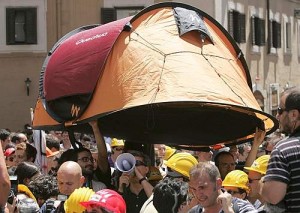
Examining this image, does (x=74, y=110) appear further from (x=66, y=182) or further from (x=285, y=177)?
(x=285, y=177)

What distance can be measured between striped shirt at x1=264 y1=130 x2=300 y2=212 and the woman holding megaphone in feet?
9.23

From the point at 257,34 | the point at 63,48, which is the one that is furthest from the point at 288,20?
the point at 63,48

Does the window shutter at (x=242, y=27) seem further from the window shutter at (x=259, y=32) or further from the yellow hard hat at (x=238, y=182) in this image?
the yellow hard hat at (x=238, y=182)

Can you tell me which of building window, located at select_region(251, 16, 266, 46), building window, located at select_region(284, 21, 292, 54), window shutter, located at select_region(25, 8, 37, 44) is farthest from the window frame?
window shutter, located at select_region(25, 8, 37, 44)

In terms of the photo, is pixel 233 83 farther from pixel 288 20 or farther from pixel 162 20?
pixel 288 20

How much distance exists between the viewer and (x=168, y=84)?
32.7 feet

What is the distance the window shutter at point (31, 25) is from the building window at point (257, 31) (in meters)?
8.16

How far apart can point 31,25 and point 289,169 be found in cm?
2364

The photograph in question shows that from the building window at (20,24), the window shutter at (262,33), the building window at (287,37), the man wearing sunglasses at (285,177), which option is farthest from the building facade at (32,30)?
the man wearing sunglasses at (285,177)

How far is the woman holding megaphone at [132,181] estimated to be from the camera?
987 centimetres

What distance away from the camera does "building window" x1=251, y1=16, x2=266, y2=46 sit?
3475cm

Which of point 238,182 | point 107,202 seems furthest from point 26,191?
point 107,202

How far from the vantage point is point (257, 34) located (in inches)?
1385

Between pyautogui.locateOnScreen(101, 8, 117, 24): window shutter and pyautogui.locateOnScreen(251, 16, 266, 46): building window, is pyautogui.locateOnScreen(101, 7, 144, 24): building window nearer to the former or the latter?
pyautogui.locateOnScreen(101, 8, 117, 24): window shutter
